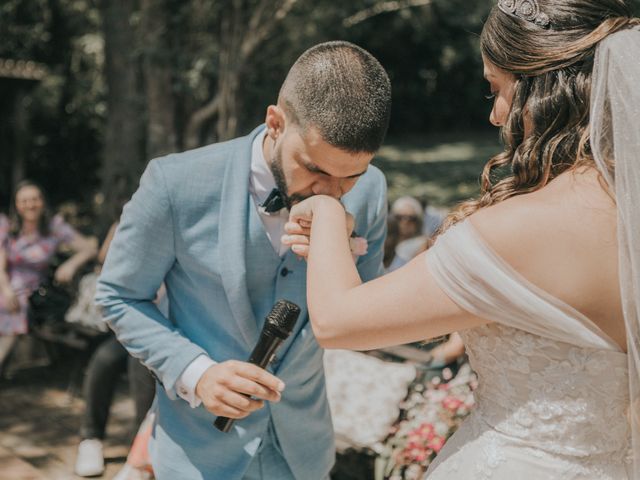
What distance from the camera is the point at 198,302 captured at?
216 centimetres

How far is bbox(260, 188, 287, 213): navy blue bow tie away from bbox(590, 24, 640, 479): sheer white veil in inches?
32.5

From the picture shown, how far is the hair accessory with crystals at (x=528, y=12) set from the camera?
1599mm

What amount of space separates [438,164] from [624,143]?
19865 mm

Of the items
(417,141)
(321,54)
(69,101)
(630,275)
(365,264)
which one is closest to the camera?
(630,275)

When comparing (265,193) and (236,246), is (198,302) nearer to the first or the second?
(236,246)

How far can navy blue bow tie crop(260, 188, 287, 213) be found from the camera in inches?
83.1

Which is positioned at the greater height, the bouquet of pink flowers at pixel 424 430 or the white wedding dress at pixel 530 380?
the white wedding dress at pixel 530 380

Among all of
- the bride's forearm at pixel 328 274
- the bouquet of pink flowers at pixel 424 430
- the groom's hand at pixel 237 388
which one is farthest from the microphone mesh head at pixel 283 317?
the bouquet of pink flowers at pixel 424 430

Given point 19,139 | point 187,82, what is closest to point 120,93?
point 187,82

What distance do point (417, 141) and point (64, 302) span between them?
20.3 meters

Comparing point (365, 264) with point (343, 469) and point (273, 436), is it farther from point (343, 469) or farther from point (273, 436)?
point (343, 469)

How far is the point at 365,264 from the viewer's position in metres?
2.40

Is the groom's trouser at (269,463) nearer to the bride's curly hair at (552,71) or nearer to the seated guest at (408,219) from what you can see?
the bride's curly hair at (552,71)

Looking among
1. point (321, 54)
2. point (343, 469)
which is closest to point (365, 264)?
point (321, 54)
